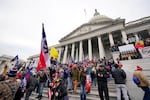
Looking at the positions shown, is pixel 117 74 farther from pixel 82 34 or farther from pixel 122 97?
pixel 82 34

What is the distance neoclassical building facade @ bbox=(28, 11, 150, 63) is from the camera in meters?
23.0

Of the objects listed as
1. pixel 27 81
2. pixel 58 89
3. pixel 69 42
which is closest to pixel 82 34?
pixel 69 42

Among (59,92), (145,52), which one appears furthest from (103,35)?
(59,92)

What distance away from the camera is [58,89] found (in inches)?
149

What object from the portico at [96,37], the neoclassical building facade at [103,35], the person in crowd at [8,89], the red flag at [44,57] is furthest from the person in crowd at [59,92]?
the portico at [96,37]

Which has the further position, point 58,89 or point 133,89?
point 133,89

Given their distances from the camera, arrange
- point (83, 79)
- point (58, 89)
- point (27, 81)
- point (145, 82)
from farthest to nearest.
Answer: point (27, 81) < point (83, 79) < point (58, 89) < point (145, 82)

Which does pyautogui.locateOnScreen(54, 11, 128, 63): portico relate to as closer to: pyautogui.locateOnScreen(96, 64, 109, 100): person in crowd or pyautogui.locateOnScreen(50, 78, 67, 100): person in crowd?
pyautogui.locateOnScreen(96, 64, 109, 100): person in crowd

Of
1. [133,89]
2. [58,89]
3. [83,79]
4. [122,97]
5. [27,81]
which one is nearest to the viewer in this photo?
[58,89]

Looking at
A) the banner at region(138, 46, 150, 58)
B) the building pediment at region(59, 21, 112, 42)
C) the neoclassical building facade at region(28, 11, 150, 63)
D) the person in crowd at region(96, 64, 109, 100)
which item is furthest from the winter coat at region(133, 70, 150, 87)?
the building pediment at region(59, 21, 112, 42)

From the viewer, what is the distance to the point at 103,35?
26172mm

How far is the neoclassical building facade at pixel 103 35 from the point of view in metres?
23.0

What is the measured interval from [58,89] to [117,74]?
2.55m

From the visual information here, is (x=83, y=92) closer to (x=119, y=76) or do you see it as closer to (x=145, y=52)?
(x=119, y=76)
